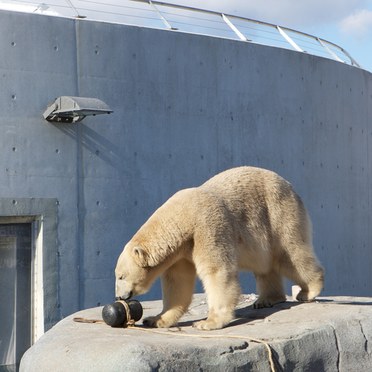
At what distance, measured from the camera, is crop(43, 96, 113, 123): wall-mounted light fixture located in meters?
10.1

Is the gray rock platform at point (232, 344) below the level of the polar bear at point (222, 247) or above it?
below

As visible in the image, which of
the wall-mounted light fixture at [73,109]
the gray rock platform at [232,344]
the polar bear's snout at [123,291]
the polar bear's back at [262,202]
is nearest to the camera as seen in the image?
the gray rock platform at [232,344]

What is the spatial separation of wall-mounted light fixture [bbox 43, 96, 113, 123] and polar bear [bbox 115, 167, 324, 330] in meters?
3.16

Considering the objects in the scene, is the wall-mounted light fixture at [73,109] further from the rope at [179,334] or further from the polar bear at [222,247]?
the rope at [179,334]

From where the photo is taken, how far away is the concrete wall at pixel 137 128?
10516 millimetres

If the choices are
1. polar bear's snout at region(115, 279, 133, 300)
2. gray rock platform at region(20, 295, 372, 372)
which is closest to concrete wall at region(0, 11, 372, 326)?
gray rock platform at region(20, 295, 372, 372)

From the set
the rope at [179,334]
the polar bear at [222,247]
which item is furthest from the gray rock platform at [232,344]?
the polar bear at [222,247]

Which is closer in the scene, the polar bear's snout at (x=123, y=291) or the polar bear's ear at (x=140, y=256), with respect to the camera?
the polar bear's ear at (x=140, y=256)

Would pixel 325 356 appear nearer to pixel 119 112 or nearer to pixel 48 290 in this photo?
pixel 48 290

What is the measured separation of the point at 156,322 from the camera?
6875mm

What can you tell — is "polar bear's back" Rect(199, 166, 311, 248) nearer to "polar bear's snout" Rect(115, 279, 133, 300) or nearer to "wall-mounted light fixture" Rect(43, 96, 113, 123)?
"polar bear's snout" Rect(115, 279, 133, 300)

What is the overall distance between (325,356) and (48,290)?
4743 mm

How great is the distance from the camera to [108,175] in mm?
10984

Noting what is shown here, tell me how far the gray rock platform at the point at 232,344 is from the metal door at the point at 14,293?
11.5 feet
